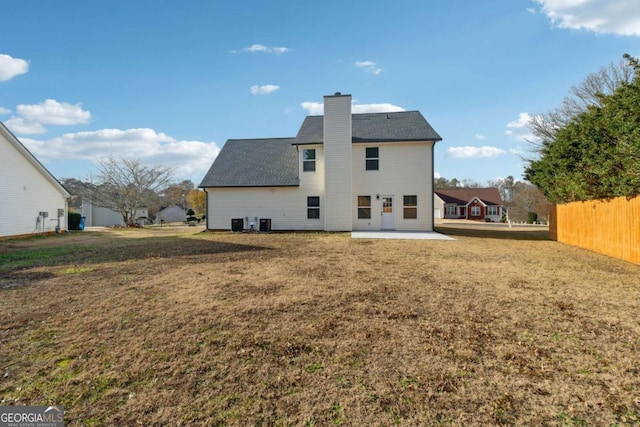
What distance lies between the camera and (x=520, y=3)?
33.0 ft

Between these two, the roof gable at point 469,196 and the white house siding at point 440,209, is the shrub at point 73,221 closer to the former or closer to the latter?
the white house siding at point 440,209

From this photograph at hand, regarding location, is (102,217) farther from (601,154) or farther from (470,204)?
(470,204)

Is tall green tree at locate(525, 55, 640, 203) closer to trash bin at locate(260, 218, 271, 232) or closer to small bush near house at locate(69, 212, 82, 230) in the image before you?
trash bin at locate(260, 218, 271, 232)

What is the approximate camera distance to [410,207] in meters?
17.6

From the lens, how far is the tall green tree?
840 centimetres

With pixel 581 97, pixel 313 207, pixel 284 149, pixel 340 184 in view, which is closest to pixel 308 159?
pixel 340 184

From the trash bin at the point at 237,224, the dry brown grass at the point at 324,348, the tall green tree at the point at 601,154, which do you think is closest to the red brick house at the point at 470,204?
the tall green tree at the point at 601,154

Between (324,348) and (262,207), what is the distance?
15223mm

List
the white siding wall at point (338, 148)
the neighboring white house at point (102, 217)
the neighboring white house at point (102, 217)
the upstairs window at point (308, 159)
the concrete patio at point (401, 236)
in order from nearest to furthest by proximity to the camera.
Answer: the concrete patio at point (401, 236) < the white siding wall at point (338, 148) < the upstairs window at point (308, 159) < the neighboring white house at point (102, 217) < the neighboring white house at point (102, 217)

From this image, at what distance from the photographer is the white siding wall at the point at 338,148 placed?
16875mm

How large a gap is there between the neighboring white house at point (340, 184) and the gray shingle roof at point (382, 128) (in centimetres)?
6

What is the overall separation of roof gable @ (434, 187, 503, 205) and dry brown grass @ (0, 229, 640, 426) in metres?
42.8

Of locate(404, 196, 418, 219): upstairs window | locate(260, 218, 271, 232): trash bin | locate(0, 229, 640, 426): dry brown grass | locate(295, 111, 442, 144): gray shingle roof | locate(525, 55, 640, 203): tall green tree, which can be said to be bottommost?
locate(0, 229, 640, 426): dry brown grass

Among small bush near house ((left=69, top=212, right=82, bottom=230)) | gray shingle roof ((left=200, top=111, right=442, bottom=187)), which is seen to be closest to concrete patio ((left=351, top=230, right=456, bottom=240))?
gray shingle roof ((left=200, top=111, right=442, bottom=187))
